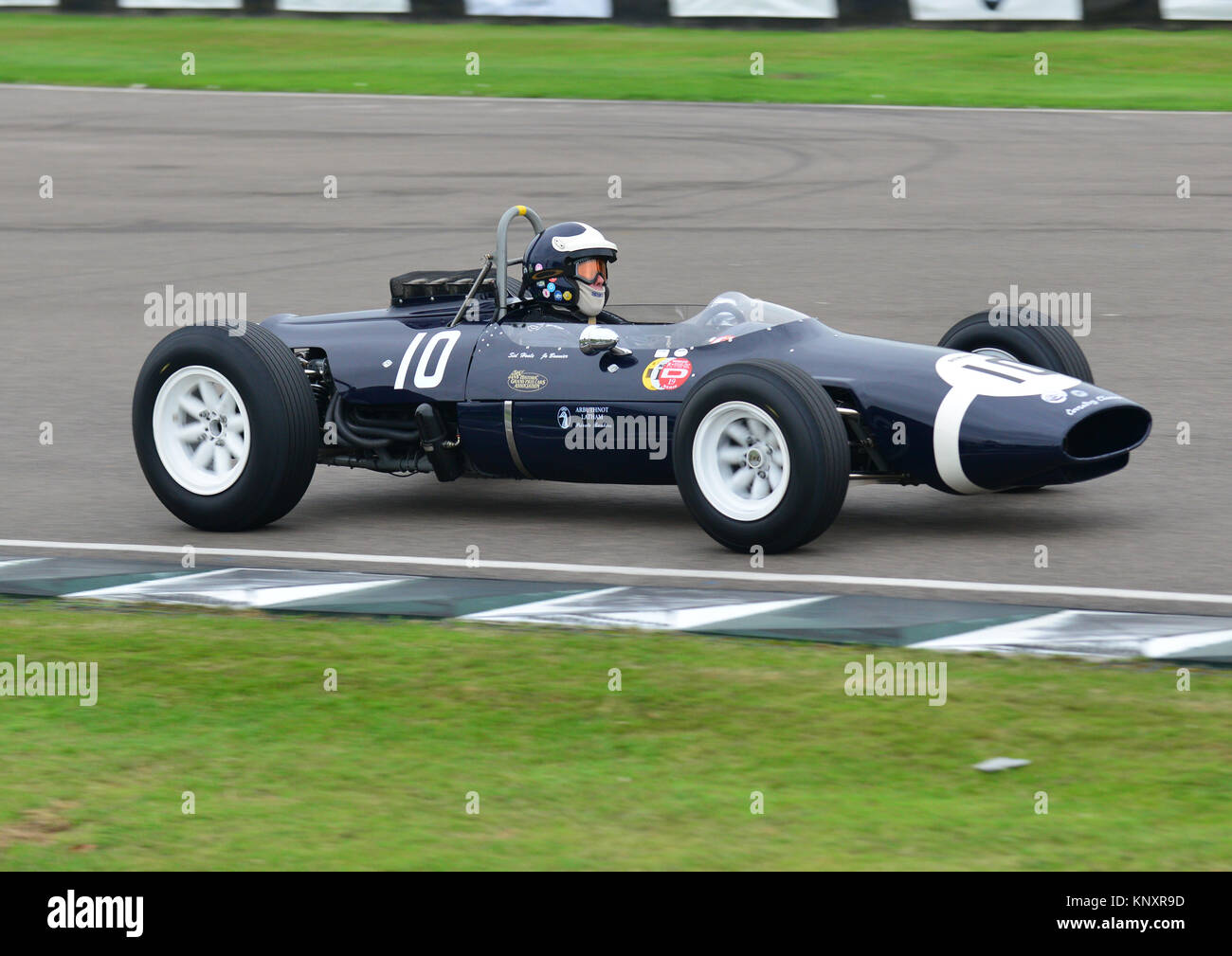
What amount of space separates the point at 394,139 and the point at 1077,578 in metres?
17.5

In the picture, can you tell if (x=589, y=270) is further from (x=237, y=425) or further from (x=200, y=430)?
(x=200, y=430)

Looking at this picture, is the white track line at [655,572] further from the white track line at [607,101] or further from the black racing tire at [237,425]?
the white track line at [607,101]

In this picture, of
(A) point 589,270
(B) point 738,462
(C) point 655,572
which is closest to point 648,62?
(A) point 589,270

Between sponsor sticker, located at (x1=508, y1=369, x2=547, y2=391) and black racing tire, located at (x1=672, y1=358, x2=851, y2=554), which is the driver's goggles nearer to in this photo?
sponsor sticker, located at (x1=508, y1=369, x2=547, y2=391)

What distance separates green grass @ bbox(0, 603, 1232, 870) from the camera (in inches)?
228

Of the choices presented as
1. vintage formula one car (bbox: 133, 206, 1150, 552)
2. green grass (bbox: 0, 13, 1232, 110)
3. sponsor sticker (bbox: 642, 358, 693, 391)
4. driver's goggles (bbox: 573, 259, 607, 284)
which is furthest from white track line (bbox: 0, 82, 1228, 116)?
sponsor sticker (bbox: 642, 358, 693, 391)

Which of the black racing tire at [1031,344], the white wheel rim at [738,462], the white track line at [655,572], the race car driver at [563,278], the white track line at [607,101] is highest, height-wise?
the white track line at [607,101]

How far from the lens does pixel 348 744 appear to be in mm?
6703

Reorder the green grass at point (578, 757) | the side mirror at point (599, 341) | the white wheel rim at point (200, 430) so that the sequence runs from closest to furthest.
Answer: the green grass at point (578, 757)
the side mirror at point (599, 341)
the white wheel rim at point (200, 430)

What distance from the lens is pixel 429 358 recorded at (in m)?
9.99

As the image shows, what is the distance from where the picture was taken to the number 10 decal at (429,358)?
9.95m

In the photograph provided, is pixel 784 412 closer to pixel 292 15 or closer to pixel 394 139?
pixel 394 139

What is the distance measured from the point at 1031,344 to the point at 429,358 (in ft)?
8.79

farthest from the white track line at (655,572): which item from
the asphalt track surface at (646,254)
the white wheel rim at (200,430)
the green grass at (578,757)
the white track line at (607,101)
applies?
the white track line at (607,101)
